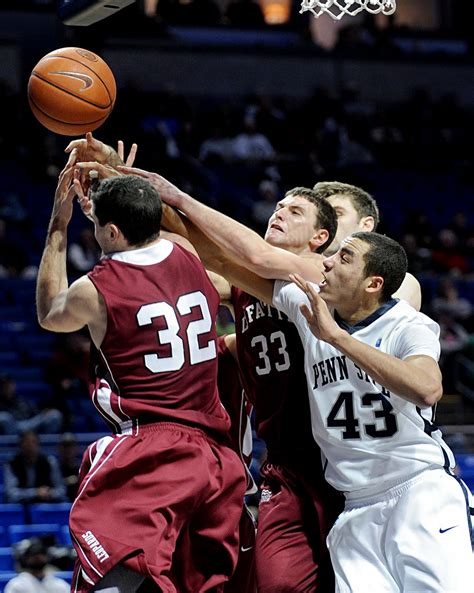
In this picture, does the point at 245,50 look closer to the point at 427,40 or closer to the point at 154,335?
the point at 427,40

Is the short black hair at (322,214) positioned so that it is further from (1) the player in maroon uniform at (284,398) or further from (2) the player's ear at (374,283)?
(2) the player's ear at (374,283)

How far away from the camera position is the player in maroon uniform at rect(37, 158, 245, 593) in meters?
3.79

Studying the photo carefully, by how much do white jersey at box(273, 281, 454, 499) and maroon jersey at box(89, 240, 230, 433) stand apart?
473mm

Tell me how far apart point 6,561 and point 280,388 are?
4.23 metres

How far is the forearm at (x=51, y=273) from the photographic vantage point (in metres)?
4.05

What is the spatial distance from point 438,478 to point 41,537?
422 centimetres

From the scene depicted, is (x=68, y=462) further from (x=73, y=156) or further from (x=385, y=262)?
(x=385, y=262)

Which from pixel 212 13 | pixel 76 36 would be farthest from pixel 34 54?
pixel 212 13

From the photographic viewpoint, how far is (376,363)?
12.6 feet

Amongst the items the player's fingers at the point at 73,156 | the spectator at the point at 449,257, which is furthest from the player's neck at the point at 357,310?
the spectator at the point at 449,257

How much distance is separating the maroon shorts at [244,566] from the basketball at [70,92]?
5.92 ft

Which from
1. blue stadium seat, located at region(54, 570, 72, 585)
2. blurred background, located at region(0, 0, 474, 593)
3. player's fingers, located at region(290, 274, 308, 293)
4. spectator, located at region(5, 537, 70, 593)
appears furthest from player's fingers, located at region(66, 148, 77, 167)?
blurred background, located at region(0, 0, 474, 593)

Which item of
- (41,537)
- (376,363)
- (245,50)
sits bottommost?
(41,537)

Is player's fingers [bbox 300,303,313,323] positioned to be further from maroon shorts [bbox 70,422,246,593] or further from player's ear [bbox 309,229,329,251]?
player's ear [bbox 309,229,329,251]
